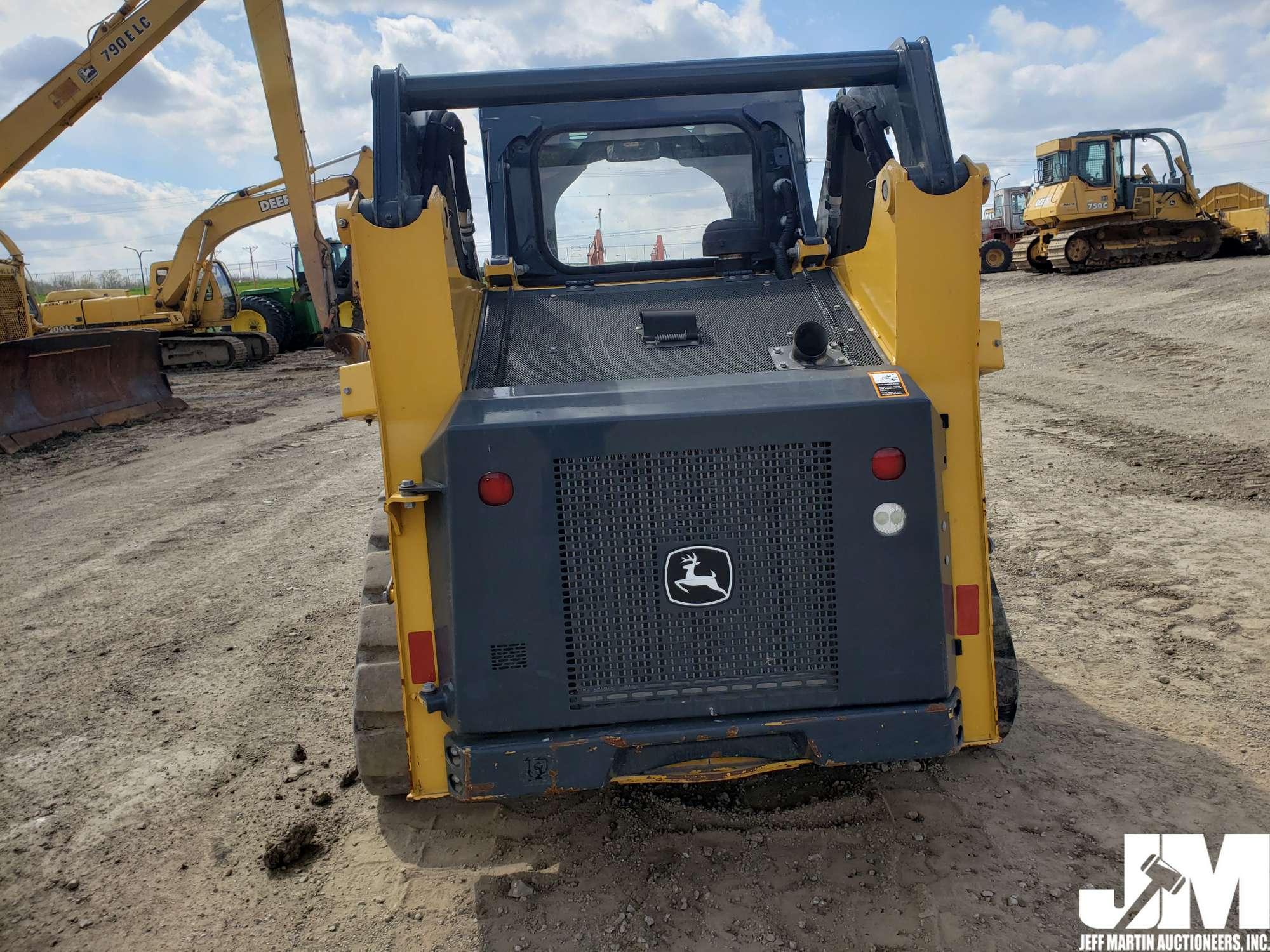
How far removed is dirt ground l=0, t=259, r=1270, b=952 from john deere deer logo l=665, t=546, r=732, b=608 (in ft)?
2.96

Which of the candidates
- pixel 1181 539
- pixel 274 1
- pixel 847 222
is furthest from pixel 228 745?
pixel 274 1

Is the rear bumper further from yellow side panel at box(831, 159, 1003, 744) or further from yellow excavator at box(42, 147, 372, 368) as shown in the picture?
yellow excavator at box(42, 147, 372, 368)

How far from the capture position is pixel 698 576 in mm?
2609

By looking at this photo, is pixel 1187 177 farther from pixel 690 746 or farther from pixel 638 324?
pixel 690 746

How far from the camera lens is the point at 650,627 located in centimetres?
262

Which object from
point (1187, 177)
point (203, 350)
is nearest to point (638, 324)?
point (203, 350)

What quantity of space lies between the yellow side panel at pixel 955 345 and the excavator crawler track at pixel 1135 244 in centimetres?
2106

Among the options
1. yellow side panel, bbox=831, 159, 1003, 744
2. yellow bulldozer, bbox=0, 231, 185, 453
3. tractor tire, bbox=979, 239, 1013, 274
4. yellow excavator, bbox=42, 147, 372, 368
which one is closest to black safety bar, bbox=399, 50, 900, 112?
yellow side panel, bbox=831, 159, 1003, 744

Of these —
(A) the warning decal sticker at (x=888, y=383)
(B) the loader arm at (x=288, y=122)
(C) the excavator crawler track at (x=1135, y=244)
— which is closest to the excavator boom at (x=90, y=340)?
(B) the loader arm at (x=288, y=122)

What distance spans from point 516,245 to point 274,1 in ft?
36.7

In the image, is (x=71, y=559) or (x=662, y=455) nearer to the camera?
(x=662, y=455)

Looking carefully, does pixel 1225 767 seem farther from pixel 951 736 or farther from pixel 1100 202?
pixel 1100 202

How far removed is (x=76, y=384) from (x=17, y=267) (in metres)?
3.85

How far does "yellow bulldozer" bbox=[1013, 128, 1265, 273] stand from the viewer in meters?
21.3
